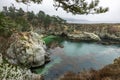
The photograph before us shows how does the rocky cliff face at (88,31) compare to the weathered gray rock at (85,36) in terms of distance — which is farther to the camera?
the rocky cliff face at (88,31)

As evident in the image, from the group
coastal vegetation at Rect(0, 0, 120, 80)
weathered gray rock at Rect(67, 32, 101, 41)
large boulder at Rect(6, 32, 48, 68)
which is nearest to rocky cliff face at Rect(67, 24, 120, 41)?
coastal vegetation at Rect(0, 0, 120, 80)

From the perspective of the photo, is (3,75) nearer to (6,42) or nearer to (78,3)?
(78,3)

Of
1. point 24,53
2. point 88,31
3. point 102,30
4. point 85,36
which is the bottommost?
point 85,36

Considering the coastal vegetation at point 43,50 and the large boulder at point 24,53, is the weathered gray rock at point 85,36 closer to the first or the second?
the coastal vegetation at point 43,50

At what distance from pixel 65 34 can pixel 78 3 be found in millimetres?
79653

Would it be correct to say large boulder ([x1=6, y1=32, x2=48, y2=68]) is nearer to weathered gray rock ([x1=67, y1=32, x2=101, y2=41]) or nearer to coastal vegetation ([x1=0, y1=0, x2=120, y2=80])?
coastal vegetation ([x1=0, y1=0, x2=120, y2=80])

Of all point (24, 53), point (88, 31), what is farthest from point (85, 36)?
point (24, 53)

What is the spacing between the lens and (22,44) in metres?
35.6

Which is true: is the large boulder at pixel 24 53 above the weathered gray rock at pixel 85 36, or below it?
above

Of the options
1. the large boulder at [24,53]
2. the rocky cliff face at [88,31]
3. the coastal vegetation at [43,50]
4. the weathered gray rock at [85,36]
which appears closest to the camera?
the coastal vegetation at [43,50]

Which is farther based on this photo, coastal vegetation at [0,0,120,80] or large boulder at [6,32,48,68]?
large boulder at [6,32,48,68]

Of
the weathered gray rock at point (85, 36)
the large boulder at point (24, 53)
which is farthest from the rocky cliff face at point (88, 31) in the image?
the large boulder at point (24, 53)

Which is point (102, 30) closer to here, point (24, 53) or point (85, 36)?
point (85, 36)

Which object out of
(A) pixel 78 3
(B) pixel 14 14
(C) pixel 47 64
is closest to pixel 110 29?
(B) pixel 14 14
